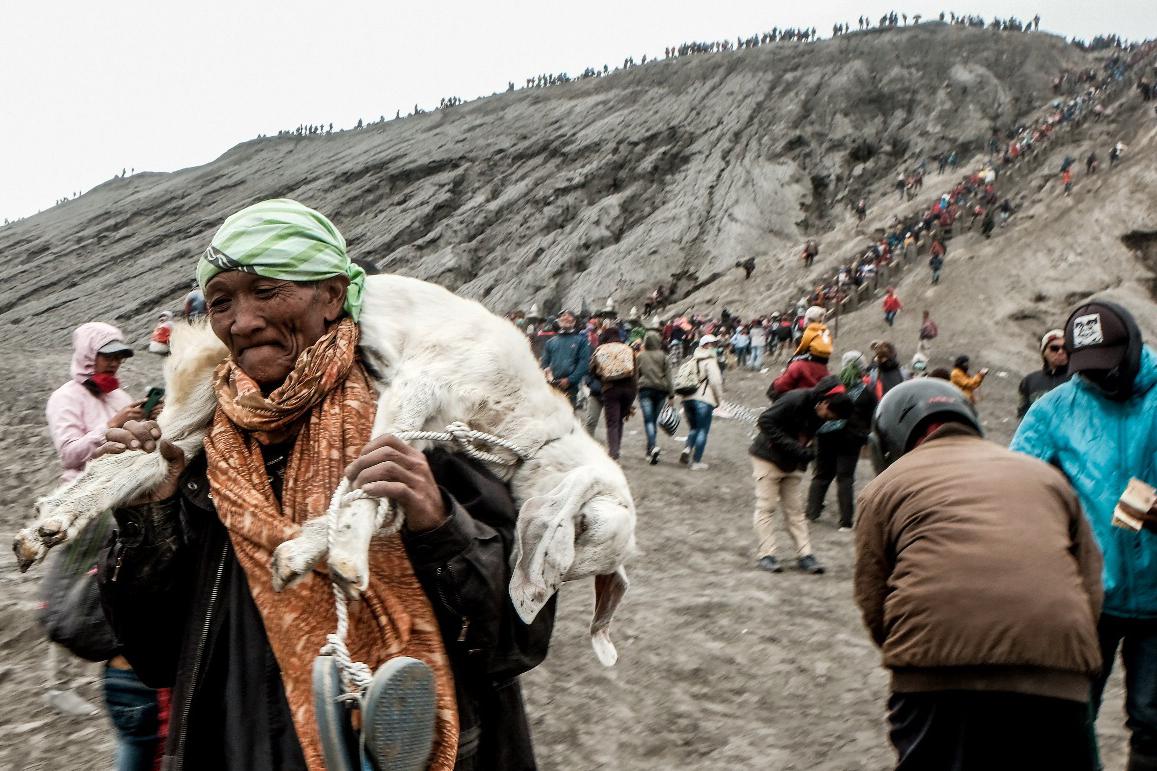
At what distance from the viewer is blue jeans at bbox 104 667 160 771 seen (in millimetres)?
2492

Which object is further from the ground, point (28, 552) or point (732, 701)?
point (28, 552)

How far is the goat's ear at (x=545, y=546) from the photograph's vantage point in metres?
1.52

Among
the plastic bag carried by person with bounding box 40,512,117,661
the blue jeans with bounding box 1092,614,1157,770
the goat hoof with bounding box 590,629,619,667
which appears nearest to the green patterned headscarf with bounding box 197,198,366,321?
the goat hoof with bounding box 590,629,619,667

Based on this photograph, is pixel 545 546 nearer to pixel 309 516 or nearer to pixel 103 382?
pixel 309 516

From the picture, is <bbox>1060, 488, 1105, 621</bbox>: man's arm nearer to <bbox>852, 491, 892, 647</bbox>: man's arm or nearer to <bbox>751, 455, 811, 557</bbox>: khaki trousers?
<bbox>852, 491, 892, 647</bbox>: man's arm

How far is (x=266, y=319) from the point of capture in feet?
5.21

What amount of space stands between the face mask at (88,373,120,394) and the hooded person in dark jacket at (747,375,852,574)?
4.59 metres

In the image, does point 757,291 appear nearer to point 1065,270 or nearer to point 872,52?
point 1065,270

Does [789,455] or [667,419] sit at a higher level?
[789,455]

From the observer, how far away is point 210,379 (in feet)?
5.55

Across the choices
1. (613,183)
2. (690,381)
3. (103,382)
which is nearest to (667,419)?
(690,381)

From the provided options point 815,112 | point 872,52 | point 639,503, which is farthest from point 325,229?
point 872,52

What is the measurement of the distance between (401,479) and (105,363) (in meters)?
2.81

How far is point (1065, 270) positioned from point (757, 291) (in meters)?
11.6
